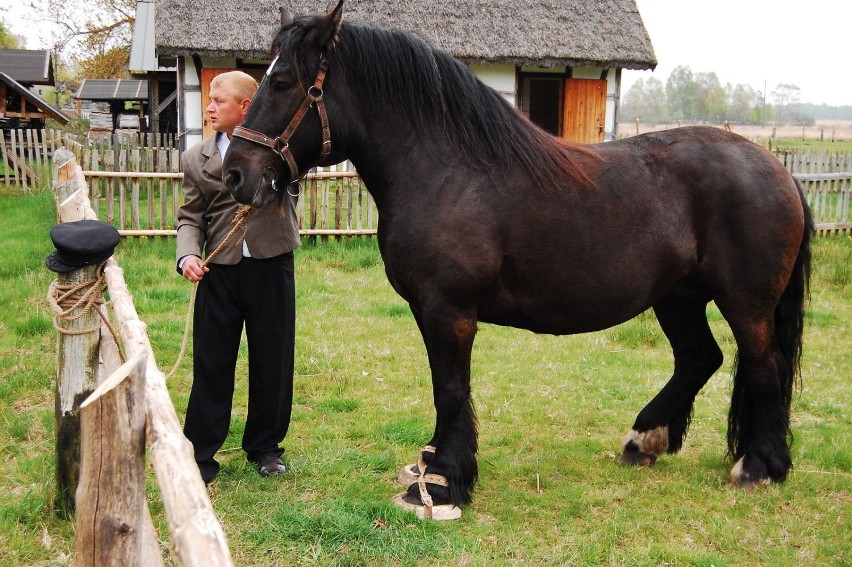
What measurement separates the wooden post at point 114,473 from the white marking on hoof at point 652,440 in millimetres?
3022

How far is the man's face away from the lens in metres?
3.58

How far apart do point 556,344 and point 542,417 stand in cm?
171

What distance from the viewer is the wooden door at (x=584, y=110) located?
1673 centimetres

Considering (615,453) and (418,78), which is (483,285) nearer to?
(418,78)

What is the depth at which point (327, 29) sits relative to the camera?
3217 millimetres

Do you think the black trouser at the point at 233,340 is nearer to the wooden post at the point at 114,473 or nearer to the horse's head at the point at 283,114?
the horse's head at the point at 283,114

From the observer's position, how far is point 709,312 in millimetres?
7680

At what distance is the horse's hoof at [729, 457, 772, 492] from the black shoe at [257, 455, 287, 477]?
2.46 meters

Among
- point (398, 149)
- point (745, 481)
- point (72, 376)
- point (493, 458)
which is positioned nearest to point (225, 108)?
point (398, 149)

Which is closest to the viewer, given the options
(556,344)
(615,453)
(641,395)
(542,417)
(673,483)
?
(673,483)

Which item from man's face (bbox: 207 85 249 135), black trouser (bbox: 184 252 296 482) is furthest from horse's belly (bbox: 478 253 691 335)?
man's face (bbox: 207 85 249 135)

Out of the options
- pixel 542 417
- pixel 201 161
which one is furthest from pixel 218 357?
pixel 542 417

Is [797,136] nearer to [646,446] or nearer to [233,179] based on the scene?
[646,446]

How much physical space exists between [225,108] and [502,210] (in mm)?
1456
